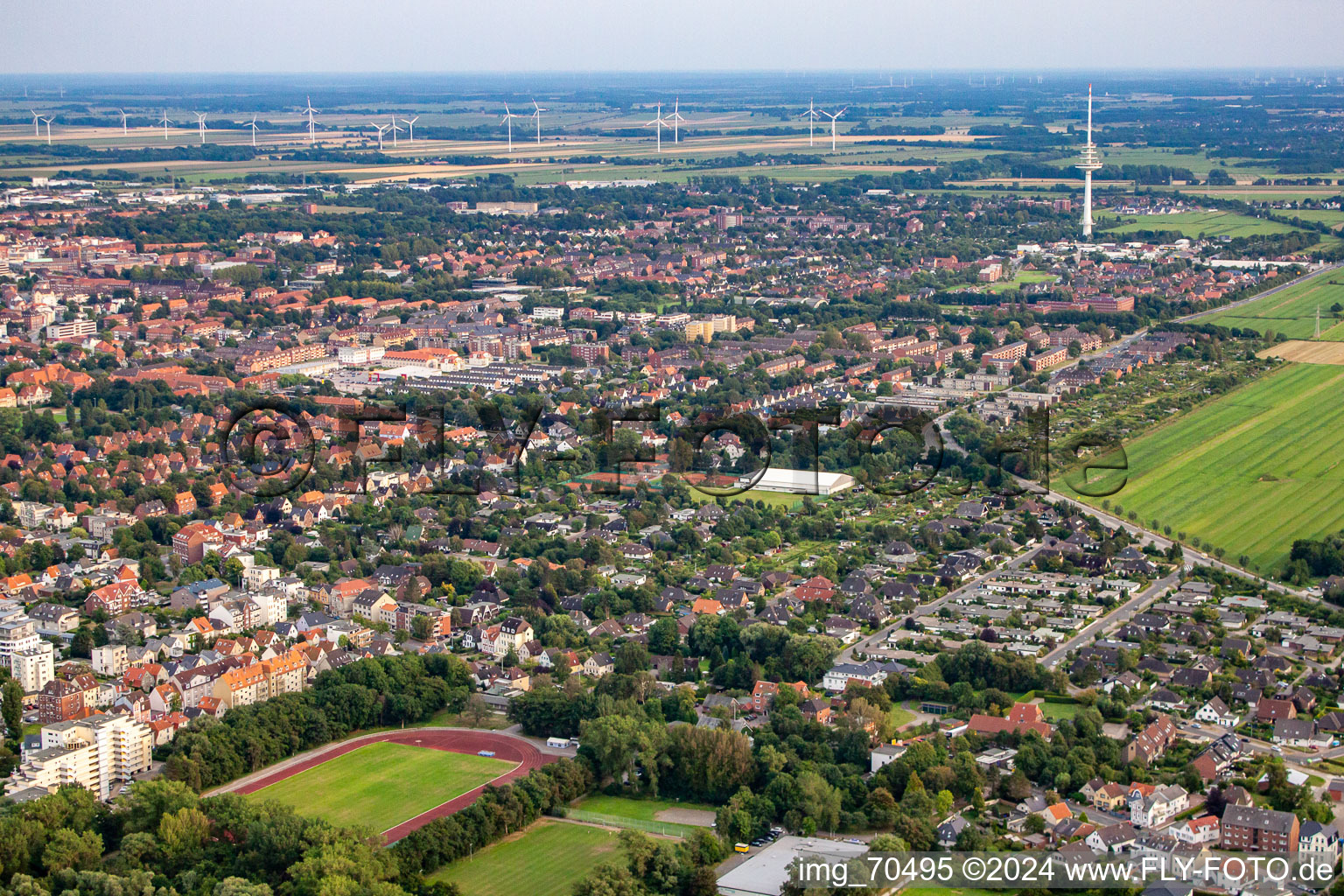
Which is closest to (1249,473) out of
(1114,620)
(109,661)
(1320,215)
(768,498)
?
(1114,620)

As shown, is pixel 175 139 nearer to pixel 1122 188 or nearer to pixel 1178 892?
pixel 1122 188

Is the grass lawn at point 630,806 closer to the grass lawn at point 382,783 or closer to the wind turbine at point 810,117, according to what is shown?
the grass lawn at point 382,783

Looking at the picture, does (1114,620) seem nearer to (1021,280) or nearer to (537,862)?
(537,862)

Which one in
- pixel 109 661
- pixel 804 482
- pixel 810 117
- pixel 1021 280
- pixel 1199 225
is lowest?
pixel 109 661

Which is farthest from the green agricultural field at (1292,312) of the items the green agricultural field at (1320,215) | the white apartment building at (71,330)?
the white apartment building at (71,330)


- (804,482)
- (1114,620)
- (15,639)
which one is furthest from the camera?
(804,482)

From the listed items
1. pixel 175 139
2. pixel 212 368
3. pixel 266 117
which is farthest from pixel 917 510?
pixel 266 117
